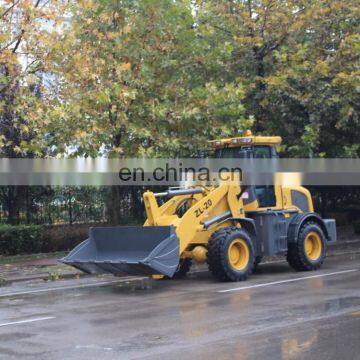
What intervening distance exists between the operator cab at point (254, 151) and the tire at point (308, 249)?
1015 millimetres

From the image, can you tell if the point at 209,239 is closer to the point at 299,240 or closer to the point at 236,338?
the point at 299,240

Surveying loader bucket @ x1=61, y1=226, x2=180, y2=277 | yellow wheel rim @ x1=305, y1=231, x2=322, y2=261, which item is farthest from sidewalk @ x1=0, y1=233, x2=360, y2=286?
yellow wheel rim @ x1=305, y1=231, x2=322, y2=261

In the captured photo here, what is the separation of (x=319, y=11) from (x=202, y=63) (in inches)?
147

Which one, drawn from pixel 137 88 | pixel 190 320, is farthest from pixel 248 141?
pixel 190 320

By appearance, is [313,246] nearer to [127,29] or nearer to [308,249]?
[308,249]

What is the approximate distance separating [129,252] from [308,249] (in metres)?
4.55

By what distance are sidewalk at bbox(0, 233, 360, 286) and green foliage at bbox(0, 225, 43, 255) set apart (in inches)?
16.7

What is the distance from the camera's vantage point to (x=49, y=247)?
1975 cm

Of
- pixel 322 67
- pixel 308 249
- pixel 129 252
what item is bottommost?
pixel 308 249

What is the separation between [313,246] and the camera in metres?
15.8

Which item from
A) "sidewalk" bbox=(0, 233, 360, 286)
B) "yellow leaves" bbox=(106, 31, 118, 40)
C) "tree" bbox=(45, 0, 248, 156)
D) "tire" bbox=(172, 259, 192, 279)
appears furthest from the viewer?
"yellow leaves" bbox=(106, 31, 118, 40)

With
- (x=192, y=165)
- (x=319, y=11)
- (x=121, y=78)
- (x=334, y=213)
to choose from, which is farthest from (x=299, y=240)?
(x=334, y=213)

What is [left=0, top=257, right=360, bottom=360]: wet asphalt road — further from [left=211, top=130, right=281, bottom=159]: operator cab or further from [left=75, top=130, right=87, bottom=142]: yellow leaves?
[left=75, top=130, right=87, bottom=142]: yellow leaves

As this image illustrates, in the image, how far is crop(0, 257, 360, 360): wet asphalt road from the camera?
775 cm
